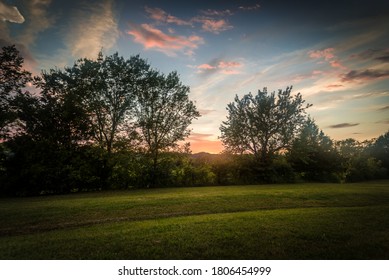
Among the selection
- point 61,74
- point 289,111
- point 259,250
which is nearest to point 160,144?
point 61,74

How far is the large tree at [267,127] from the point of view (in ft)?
144

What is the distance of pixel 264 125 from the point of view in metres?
44.2

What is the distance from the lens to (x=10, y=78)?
28.3m

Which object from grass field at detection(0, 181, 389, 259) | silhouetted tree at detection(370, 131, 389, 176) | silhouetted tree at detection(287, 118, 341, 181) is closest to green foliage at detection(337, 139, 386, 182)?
silhouetted tree at detection(287, 118, 341, 181)

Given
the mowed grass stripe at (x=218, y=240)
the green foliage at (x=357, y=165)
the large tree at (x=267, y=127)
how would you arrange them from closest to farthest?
the mowed grass stripe at (x=218, y=240)
the large tree at (x=267, y=127)
the green foliage at (x=357, y=165)

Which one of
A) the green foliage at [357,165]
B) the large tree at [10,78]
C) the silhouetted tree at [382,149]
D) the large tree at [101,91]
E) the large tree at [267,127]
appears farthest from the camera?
the silhouetted tree at [382,149]

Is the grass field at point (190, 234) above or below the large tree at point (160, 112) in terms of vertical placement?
below

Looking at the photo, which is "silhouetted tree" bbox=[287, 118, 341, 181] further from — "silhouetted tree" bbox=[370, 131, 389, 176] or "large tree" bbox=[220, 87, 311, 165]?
"silhouetted tree" bbox=[370, 131, 389, 176]

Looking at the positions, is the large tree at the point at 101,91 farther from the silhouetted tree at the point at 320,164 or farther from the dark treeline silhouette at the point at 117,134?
the silhouetted tree at the point at 320,164

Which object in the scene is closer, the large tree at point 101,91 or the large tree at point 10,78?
the large tree at point 10,78

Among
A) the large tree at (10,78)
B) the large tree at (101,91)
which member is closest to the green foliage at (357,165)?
the large tree at (101,91)

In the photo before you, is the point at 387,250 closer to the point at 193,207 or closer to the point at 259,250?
the point at 259,250

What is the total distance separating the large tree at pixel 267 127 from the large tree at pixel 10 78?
32145mm
